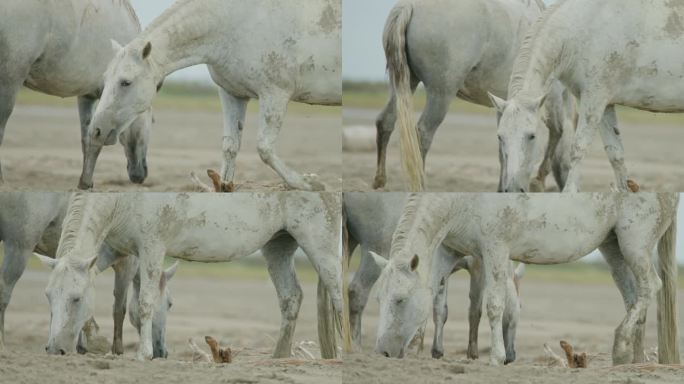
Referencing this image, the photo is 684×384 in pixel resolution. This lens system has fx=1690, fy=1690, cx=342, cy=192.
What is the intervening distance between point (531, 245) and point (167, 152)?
7626 mm

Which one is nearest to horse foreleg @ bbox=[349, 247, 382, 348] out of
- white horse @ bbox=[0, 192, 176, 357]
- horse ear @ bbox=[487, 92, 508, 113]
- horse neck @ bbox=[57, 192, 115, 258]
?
white horse @ bbox=[0, 192, 176, 357]

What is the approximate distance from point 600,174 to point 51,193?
23.2 ft

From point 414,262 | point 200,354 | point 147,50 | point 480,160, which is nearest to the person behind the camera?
point 414,262

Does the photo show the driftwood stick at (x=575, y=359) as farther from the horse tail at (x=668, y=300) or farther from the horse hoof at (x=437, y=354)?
the horse hoof at (x=437, y=354)

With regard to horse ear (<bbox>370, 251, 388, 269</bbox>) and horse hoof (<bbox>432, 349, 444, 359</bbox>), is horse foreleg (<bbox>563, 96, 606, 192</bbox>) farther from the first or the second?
horse hoof (<bbox>432, 349, 444, 359</bbox>)

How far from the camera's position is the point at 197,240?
8211 millimetres

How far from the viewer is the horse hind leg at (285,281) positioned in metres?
8.41

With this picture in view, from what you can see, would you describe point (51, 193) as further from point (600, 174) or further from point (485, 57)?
point (600, 174)

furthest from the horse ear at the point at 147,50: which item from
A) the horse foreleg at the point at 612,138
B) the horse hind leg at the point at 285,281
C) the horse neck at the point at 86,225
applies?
the horse foreleg at the point at 612,138

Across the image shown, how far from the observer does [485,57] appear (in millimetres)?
8594

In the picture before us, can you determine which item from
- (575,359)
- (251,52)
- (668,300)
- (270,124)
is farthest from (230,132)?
(668,300)

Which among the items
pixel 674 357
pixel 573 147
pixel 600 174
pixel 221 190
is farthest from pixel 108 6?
pixel 600 174

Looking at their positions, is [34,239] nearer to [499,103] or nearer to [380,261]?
[380,261]

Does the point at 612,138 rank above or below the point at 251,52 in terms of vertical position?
below
